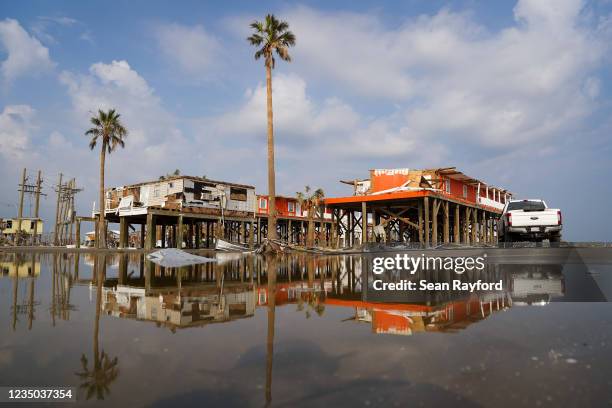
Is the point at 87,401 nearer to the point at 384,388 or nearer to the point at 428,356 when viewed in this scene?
the point at 384,388

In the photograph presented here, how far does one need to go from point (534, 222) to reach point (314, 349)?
48.0ft

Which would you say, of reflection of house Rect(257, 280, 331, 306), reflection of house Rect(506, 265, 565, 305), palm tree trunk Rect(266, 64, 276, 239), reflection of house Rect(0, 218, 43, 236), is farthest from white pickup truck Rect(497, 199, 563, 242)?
reflection of house Rect(0, 218, 43, 236)

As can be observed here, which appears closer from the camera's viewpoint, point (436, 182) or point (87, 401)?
point (87, 401)

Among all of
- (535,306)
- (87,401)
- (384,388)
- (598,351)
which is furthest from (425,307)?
(87,401)

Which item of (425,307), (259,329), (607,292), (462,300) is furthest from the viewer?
(607,292)

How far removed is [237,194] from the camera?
3919 cm

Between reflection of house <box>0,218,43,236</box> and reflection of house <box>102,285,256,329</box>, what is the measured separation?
199 feet

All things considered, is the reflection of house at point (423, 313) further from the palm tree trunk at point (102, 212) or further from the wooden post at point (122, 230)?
the wooden post at point (122, 230)

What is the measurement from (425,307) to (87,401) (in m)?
4.19

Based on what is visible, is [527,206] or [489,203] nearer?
[527,206]

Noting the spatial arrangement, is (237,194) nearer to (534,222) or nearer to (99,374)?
(534,222)

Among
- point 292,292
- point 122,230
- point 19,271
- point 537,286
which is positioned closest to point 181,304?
point 292,292

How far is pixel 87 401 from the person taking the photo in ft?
7.37

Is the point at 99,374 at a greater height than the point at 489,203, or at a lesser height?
lesser
